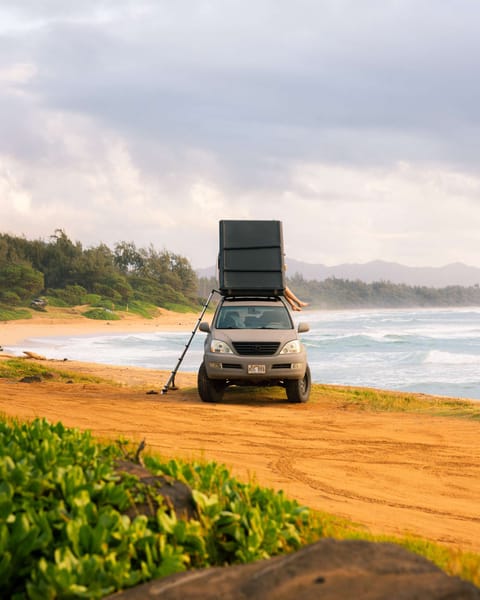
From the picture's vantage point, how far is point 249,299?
49.1 ft

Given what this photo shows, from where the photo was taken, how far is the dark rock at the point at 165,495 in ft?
13.4

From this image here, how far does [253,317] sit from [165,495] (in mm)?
10230

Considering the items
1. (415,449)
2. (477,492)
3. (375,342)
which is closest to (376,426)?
(415,449)

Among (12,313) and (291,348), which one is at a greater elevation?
(12,313)

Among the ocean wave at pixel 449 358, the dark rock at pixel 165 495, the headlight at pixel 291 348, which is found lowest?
the ocean wave at pixel 449 358

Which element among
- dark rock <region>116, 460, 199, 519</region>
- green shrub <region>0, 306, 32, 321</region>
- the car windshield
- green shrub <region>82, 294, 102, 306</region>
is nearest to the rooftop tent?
the car windshield

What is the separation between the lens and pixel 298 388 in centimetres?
1395

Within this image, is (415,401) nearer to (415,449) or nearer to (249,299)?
(249,299)

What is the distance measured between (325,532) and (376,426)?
7355 mm

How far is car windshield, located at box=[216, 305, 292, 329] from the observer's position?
14211 mm

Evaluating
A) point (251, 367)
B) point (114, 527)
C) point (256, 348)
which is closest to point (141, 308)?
point (256, 348)

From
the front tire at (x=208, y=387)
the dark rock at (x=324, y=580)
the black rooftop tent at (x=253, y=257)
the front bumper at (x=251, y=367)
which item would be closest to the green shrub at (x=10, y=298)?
the black rooftop tent at (x=253, y=257)

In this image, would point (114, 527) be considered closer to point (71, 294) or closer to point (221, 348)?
point (221, 348)

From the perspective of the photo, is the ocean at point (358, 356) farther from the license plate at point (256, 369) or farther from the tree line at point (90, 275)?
the tree line at point (90, 275)
